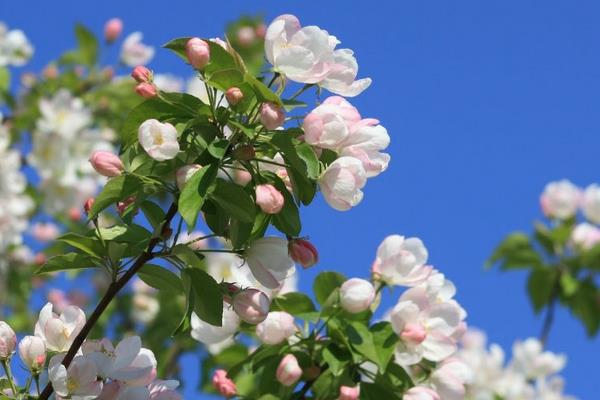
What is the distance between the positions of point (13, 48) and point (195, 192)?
4086 mm

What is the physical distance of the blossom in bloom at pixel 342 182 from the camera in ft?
5.81

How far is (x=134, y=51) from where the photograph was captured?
235 inches

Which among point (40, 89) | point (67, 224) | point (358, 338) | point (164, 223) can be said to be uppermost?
point (40, 89)

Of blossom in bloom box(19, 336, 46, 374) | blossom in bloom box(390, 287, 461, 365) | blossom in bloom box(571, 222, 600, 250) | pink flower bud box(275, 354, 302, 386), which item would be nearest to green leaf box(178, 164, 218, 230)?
blossom in bloom box(19, 336, 46, 374)

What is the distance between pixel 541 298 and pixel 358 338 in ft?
12.8

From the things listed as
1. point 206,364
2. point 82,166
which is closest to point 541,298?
point 206,364

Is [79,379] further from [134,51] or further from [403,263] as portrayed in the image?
[134,51]

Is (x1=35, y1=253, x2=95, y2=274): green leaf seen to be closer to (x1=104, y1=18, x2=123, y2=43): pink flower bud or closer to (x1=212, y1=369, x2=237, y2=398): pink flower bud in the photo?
(x1=212, y1=369, x2=237, y2=398): pink flower bud

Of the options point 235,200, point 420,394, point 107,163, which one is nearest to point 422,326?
point 420,394

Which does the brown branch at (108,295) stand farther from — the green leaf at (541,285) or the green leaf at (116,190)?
the green leaf at (541,285)

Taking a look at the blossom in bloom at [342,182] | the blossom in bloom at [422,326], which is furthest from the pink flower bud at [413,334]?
the blossom in bloom at [342,182]

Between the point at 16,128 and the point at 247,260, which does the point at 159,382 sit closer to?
the point at 247,260

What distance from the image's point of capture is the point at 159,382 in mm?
1876

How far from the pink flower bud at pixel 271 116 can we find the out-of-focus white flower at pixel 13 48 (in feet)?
12.9
